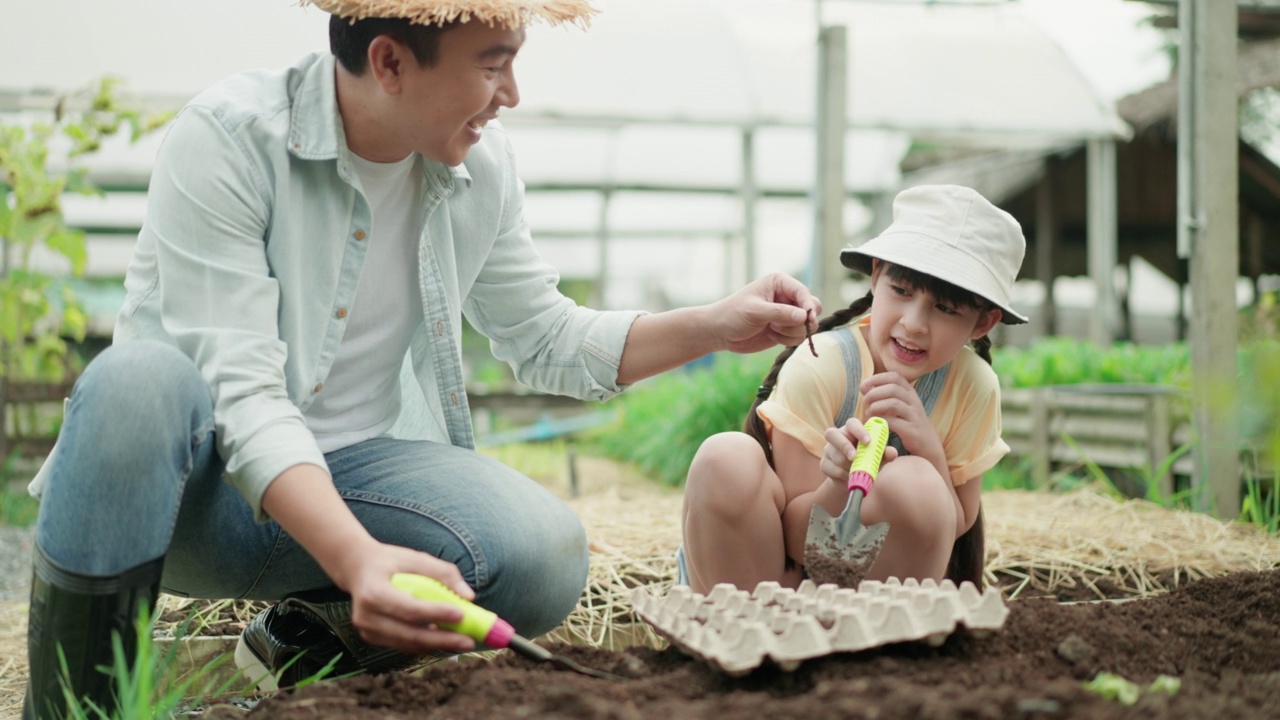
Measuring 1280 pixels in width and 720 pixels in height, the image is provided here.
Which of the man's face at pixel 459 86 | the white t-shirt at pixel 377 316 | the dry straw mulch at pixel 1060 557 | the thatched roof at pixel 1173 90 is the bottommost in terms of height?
the dry straw mulch at pixel 1060 557

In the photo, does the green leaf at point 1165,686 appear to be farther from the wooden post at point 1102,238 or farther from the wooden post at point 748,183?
the wooden post at point 1102,238

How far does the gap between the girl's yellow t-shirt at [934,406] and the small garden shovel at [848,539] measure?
18cm

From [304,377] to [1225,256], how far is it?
2.80m

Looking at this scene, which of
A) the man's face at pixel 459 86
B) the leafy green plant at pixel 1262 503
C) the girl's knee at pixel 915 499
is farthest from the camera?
the leafy green plant at pixel 1262 503

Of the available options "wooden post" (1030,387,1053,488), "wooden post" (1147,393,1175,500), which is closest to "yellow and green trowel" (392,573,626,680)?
"wooden post" (1147,393,1175,500)

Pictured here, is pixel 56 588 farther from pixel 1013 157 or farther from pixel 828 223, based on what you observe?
pixel 1013 157

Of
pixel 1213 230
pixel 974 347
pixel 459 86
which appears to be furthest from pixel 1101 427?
pixel 459 86

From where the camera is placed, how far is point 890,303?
2051 millimetres

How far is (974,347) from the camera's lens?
2.25 meters

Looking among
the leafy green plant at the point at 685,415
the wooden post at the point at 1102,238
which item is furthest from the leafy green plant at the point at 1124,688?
the wooden post at the point at 1102,238

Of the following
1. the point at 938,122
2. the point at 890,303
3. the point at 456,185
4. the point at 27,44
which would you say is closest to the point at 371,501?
the point at 456,185

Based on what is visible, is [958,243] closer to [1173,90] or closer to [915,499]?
[915,499]

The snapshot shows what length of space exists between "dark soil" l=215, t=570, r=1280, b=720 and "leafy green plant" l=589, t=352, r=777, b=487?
363 centimetres

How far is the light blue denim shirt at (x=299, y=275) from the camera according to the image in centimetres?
159
